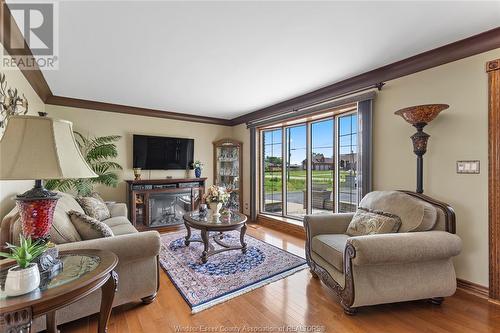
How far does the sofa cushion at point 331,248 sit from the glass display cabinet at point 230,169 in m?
3.19

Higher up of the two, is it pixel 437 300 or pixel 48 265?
pixel 48 265

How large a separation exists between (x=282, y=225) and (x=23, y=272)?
3.82 m

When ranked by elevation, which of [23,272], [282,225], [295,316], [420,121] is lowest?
[295,316]

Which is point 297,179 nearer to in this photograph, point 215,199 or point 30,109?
point 215,199

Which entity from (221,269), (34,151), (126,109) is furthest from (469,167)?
(126,109)

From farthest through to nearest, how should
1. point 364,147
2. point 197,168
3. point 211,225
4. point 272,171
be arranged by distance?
point 197,168, point 272,171, point 364,147, point 211,225

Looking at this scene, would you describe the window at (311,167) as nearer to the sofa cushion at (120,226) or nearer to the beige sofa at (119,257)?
the beige sofa at (119,257)

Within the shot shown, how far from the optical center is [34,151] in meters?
1.10

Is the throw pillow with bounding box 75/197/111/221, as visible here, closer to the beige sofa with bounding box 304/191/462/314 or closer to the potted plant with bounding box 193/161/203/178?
the potted plant with bounding box 193/161/203/178

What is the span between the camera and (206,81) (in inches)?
127

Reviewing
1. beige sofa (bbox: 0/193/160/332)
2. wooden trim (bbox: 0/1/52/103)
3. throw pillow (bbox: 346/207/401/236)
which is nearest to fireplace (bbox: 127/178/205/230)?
wooden trim (bbox: 0/1/52/103)

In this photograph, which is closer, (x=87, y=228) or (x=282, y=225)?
(x=87, y=228)

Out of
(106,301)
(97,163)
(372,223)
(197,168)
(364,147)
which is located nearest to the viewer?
(106,301)

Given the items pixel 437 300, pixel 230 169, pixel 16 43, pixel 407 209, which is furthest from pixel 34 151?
pixel 230 169
